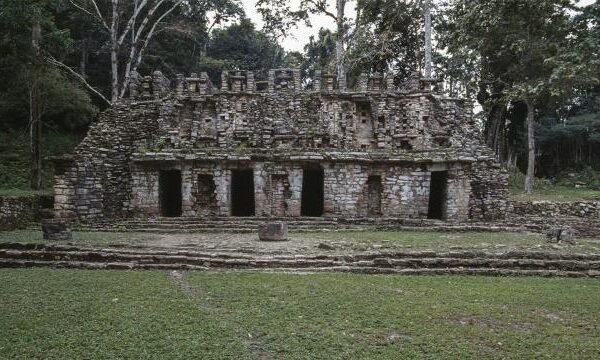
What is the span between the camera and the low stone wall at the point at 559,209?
2191cm

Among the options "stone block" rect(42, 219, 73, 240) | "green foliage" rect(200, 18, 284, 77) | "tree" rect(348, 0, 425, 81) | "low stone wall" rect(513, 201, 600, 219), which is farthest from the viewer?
"green foliage" rect(200, 18, 284, 77)

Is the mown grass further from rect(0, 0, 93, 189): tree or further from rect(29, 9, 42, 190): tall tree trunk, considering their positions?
rect(0, 0, 93, 189): tree

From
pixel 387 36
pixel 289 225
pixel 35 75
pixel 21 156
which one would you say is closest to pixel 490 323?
pixel 289 225

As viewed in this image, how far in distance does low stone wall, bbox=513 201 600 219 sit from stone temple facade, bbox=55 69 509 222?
179 cm

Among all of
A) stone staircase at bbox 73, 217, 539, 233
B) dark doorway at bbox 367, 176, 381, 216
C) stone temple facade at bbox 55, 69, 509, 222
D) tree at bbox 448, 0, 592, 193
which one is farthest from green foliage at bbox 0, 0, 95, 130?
tree at bbox 448, 0, 592, 193

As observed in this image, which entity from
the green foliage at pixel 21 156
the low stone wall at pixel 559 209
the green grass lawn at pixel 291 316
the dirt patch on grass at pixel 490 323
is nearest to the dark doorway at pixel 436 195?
the low stone wall at pixel 559 209

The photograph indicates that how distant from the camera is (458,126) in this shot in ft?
74.7

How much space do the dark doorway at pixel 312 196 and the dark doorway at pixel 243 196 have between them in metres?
2.60

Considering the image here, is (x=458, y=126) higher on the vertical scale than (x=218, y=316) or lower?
higher

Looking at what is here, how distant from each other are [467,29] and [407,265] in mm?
14861

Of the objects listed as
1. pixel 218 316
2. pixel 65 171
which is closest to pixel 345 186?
pixel 65 171

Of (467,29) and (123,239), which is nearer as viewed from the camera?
(123,239)

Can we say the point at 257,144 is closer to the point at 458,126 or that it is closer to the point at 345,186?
the point at 345,186

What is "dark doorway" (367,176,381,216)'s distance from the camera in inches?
795
